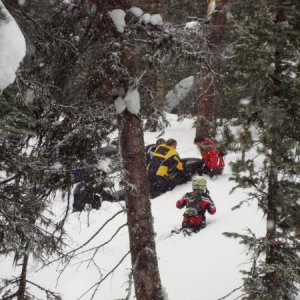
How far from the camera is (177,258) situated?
28.6 ft

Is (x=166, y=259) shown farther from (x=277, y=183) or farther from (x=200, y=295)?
(x=277, y=183)

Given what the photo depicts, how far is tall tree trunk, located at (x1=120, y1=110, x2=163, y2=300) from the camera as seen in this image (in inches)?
235

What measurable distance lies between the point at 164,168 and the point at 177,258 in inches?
144

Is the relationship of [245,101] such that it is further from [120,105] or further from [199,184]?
[199,184]

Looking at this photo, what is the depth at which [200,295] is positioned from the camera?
7.37 metres

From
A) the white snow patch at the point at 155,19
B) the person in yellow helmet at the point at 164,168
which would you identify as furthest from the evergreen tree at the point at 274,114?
the person in yellow helmet at the point at 164,168

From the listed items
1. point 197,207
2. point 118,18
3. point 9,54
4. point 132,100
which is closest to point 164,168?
point 197,207

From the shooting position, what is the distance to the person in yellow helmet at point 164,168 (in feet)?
39.1

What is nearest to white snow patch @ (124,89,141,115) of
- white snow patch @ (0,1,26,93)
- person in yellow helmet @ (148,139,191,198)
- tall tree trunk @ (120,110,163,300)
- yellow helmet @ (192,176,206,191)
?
tall tree trunk @ (120,110,163,300)

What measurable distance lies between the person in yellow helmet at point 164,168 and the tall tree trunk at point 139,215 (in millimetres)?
5837

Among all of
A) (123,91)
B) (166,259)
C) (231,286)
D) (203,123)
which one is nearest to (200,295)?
(231,286)

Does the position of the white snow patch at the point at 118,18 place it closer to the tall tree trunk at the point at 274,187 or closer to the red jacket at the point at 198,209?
the tall tree trunk at the point at 274,187

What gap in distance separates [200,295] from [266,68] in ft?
13.7

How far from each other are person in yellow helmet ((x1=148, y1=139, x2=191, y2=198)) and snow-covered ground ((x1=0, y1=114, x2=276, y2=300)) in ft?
1.17
